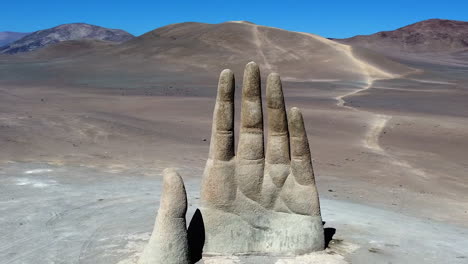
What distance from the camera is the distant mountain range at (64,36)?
128 m

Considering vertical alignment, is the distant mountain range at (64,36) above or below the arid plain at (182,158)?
above

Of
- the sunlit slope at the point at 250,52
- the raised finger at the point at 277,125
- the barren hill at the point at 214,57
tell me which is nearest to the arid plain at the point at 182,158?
the barren hill at the point at 214,57

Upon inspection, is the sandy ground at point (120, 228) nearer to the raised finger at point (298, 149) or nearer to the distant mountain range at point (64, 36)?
the raised finger at point (298, 149)

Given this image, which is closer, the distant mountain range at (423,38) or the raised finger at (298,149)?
the raised finger at (298,149)

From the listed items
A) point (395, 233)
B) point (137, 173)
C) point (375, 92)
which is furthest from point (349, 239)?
point (375, 92)

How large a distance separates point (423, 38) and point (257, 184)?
127 m

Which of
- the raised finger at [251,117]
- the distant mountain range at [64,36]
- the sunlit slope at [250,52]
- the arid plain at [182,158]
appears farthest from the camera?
the distant mountain range at [64,36]

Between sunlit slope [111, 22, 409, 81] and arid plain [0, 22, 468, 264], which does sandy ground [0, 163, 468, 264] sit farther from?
sunlit slope [111, 22, 409, 81]

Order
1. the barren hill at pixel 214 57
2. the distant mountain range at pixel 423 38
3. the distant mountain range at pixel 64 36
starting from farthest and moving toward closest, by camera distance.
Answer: the distant mountain range at pixel 64 36, the distant mountain range at pixel 423 38, the barren hill at pixel 214 57

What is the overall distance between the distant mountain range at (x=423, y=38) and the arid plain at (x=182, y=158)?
71.1 meters

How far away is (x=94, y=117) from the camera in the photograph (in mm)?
24469

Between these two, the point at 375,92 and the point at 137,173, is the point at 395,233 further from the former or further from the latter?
the point at 375,92

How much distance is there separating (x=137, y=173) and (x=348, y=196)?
5.89m

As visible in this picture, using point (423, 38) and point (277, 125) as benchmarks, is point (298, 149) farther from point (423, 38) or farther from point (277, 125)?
point (423, 38)
